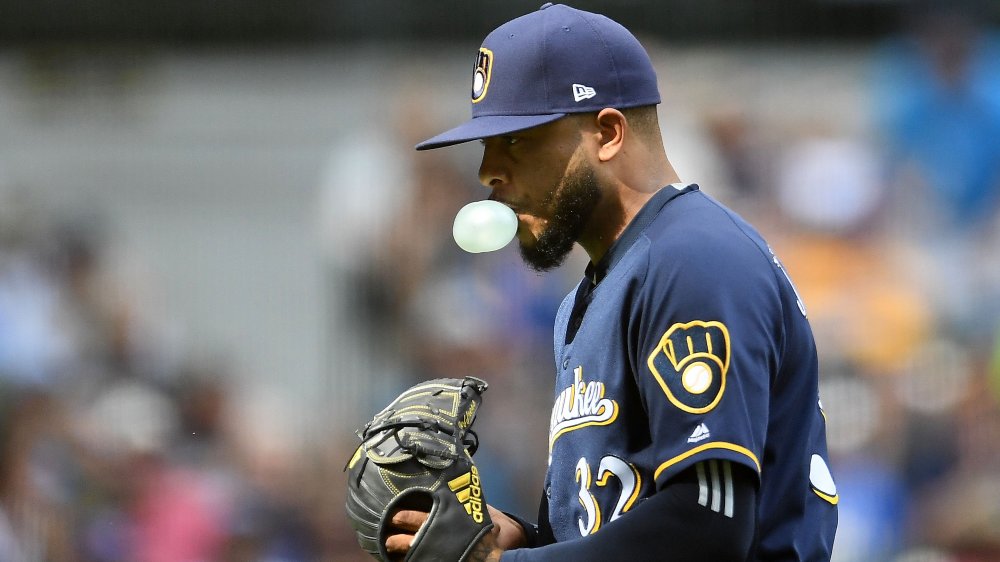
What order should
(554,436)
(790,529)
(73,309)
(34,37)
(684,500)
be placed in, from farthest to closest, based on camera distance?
(34,37) < (73,309) < (554,436) < (790,529) < (684,500)

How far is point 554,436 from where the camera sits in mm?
2678

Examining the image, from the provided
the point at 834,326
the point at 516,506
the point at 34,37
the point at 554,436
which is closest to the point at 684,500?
the point at 554,436

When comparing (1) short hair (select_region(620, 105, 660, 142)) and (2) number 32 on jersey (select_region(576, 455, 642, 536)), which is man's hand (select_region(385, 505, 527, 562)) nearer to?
(2) number 32 on jersey (select_region(576, 455, 642, 536))

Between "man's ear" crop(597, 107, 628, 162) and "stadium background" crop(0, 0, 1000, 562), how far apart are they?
4.14m

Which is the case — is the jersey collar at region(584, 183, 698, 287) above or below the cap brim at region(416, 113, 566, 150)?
below

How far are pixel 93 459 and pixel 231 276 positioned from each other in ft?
4.42

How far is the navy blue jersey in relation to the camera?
227 cm

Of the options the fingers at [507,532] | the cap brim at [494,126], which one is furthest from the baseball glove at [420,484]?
the cap brim at [494,126]

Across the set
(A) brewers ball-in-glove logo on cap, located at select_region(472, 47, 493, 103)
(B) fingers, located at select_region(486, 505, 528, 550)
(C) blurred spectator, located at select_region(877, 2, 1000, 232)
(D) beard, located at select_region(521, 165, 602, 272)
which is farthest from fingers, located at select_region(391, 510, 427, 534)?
(C) blurred spectator, located at select_region(877, 2, 1000, 232)

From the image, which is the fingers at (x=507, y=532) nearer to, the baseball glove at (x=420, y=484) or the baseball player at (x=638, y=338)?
the baseball player at (x=638, y=338)

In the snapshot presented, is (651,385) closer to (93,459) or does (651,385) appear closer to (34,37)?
(93,459)

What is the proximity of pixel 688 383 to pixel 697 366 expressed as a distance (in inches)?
1.3

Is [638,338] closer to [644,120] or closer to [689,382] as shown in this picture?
[689,382]

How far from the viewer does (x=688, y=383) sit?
228cm
